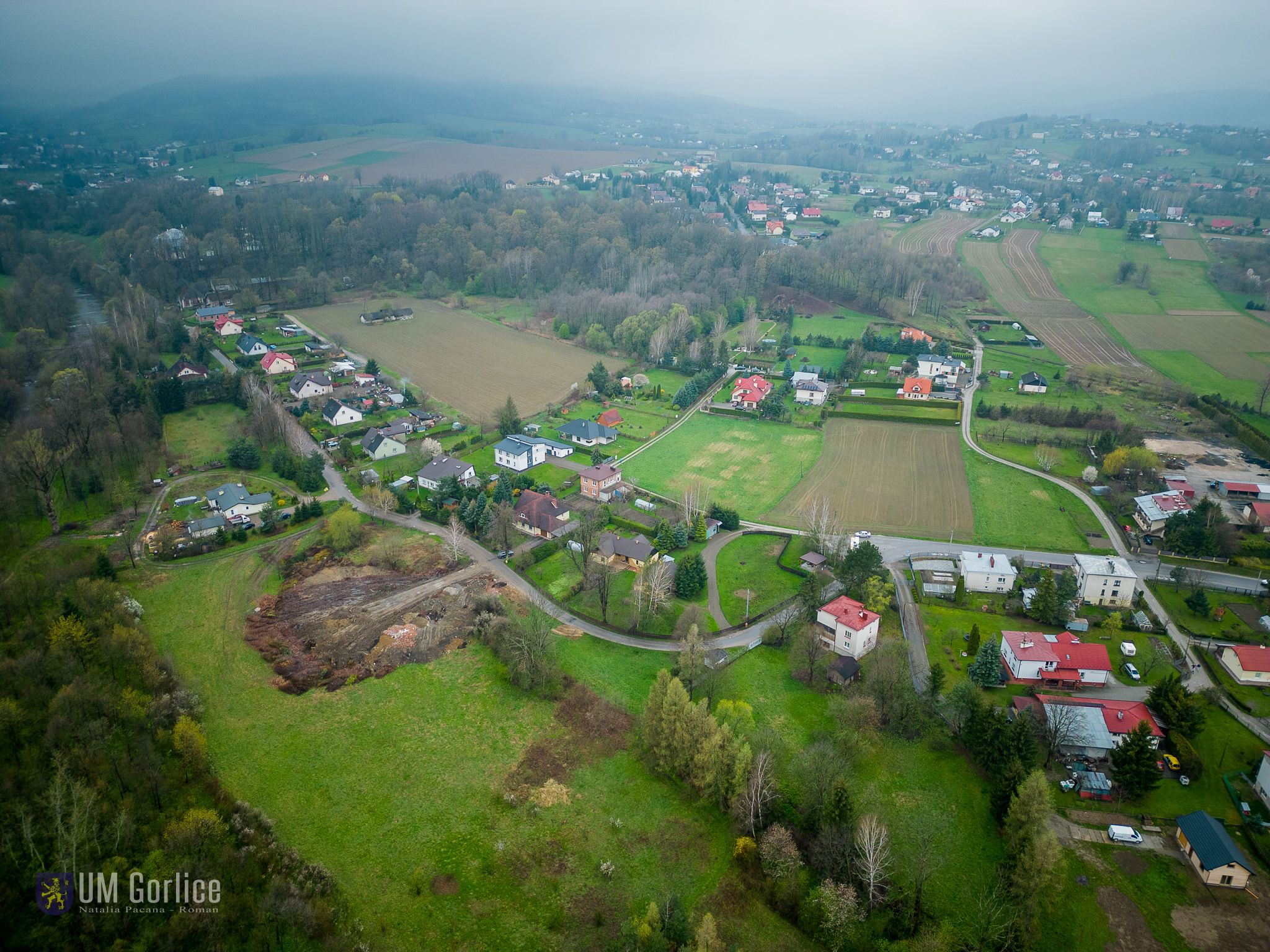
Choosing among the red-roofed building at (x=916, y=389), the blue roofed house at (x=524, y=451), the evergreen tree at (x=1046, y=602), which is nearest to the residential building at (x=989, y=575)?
the evergreen tree at (x=1046, y=602)

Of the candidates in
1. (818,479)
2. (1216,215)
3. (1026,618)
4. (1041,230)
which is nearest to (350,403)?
(818,479)

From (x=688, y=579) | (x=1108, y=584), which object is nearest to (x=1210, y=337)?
(x=1108, y=584)

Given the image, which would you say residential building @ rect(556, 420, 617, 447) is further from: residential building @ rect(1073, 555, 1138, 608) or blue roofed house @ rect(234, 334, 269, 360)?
blue roofed house @ rect(234, 334, 269, 360)

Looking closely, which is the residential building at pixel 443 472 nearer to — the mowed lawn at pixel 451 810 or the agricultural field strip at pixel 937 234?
the mowed lawn at pixel 451 810

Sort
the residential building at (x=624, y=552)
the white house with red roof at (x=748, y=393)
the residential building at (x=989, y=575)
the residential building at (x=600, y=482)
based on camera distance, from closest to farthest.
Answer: the residential building at (x=989, y=575) < the residential building at (x=624, y=552) < the residential building at (x=600, y=482) < the white house with red roof at (x=748, y=393)

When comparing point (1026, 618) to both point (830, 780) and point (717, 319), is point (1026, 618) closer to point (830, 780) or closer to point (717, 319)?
point (830, 780)

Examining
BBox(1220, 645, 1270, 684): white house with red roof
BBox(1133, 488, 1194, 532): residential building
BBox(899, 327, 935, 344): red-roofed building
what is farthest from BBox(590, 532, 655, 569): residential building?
BBox(899, 327, 935, 344): red-roofed building

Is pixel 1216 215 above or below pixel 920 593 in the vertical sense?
above
